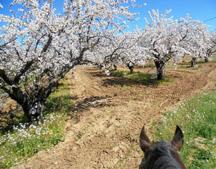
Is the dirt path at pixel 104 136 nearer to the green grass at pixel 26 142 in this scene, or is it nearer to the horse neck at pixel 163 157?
the green grass at pixel 26 142

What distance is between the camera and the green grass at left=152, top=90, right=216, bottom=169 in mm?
4125

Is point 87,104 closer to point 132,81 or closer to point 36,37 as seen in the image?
point 36,37

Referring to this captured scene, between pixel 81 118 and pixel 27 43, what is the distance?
523 centimetres

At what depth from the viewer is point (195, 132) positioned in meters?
5.46

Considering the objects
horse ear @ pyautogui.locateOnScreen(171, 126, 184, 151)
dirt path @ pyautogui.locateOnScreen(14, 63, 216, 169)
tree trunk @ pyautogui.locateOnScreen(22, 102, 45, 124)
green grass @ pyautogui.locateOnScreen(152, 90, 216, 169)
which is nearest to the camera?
horse ear @ pyautogui.locateOnScreen(171, 126, 184, 151)

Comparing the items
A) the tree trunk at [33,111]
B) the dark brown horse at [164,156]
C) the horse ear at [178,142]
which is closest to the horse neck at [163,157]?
the dark brown horse at [164,156]

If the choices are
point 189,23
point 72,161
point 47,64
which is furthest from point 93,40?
point 189,23

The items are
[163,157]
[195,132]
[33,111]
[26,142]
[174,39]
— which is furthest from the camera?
[174,39]

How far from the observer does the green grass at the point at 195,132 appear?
13.5ft

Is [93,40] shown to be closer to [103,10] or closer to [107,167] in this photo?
[103,10]

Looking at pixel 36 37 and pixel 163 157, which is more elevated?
pixel 36 37

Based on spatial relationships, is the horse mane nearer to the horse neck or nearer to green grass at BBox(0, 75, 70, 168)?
the horse neck

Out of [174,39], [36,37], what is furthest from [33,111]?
[174,39]

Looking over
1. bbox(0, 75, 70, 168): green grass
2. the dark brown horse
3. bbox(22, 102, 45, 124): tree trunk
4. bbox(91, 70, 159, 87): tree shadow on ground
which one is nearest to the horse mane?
the dark brown horse
